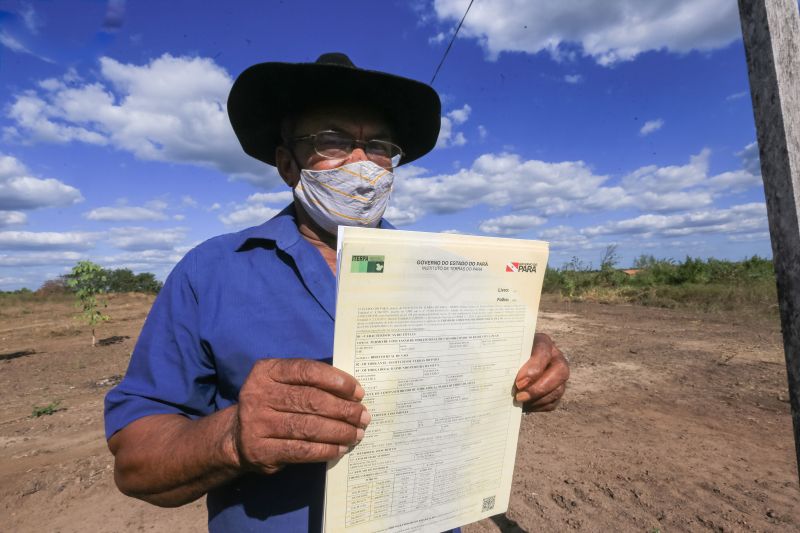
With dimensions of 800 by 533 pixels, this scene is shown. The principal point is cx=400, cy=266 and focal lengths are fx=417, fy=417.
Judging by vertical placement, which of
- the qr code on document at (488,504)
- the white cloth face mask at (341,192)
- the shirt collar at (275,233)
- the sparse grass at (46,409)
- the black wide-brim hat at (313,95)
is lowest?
the sparse grass at (46,409)

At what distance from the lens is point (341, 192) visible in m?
1.45

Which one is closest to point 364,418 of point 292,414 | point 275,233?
point 292,414

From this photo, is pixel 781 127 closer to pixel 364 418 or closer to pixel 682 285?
pixel 364 418

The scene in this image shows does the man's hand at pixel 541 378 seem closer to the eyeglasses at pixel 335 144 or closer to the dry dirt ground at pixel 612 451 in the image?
the eyeglasses at pixel 335 144

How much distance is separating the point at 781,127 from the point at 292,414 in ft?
4.84

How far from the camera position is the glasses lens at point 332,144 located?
1.47 meters

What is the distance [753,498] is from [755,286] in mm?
15417

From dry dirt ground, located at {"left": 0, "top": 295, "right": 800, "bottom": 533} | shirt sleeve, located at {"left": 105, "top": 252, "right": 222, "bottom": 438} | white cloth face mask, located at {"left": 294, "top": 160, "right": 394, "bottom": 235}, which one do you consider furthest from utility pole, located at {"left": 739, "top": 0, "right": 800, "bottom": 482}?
dry dirt ground, located at {"left": 0, "top": 295, "right": 800, "bottom": 533}

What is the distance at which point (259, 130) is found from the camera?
1.77 metres

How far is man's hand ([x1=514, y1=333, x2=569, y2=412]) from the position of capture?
1.11 m

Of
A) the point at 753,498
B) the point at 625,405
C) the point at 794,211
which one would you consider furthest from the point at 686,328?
the point at 794,211

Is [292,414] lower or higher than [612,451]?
higher

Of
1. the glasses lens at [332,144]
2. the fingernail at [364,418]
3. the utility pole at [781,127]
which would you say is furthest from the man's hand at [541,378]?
the glasses lens at [332,144]

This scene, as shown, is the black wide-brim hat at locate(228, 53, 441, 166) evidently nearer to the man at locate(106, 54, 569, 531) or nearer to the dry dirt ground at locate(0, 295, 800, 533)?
the man at locate(106, 54, 569, 531)
